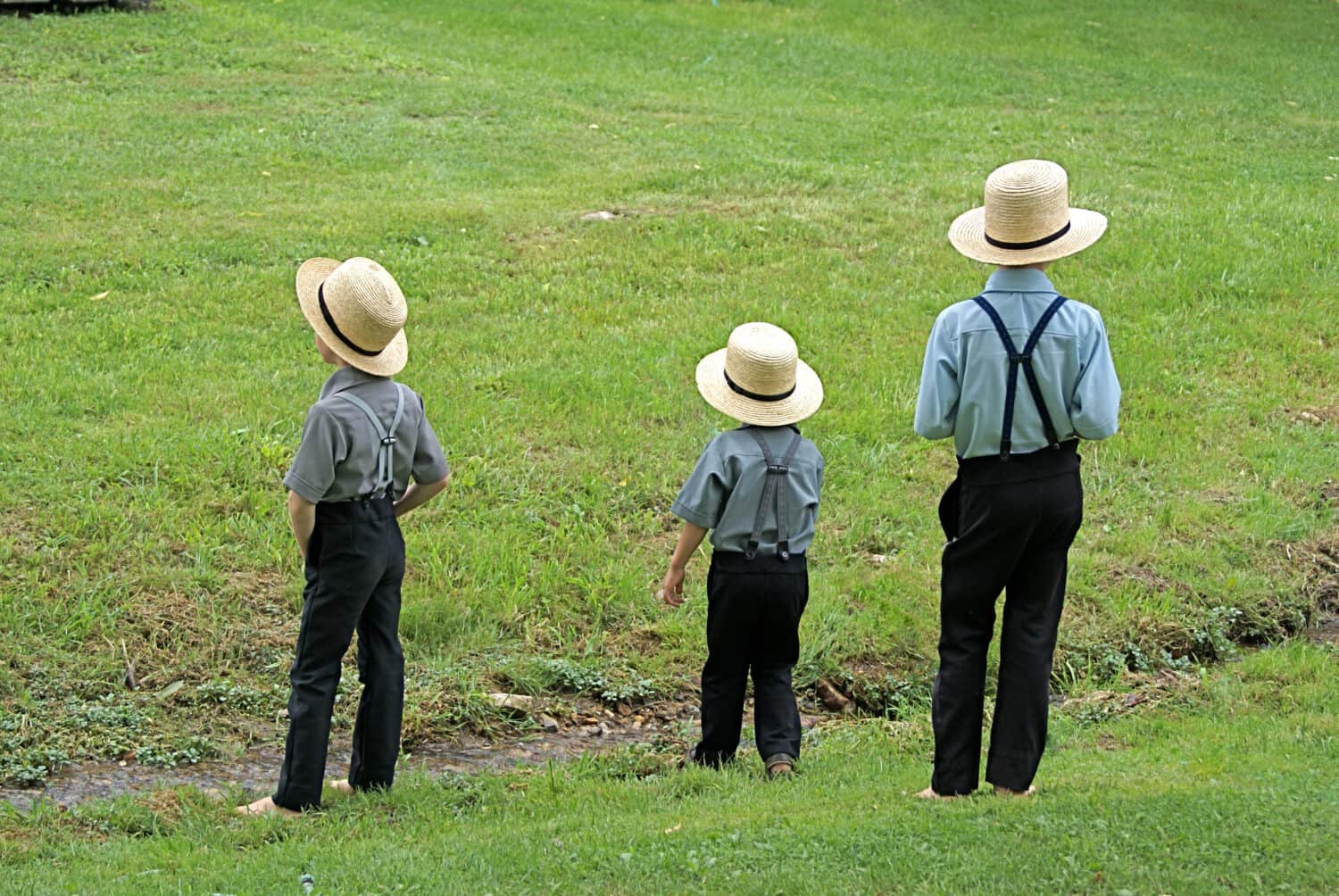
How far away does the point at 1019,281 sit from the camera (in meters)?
4.52

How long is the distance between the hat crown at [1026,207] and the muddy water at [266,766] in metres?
2.54

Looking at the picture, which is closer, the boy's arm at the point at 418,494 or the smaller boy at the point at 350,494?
the smaller boy at the point at 350,494

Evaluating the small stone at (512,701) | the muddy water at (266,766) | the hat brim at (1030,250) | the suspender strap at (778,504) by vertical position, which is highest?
the hat brim at (1030,250)

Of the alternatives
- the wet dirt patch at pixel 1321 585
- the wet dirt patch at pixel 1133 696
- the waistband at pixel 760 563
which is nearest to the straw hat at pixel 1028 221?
the waistband at pixel 760 563

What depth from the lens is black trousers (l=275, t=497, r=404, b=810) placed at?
15.3 ft

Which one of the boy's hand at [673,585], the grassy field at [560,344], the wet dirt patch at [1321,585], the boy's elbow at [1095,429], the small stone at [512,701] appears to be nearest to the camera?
the boy's elbow at [1095,429]

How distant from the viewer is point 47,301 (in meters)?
9.62

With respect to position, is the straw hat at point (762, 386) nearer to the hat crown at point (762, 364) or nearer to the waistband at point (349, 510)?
the hat crown at point (762, 364)

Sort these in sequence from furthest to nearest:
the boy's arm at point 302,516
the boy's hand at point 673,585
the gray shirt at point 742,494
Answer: the boy's hand at point 673,585 → the gray shirt at point 742,494 → the boy's arm at point 302,516

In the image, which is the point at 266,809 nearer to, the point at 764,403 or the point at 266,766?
the point at 266,766

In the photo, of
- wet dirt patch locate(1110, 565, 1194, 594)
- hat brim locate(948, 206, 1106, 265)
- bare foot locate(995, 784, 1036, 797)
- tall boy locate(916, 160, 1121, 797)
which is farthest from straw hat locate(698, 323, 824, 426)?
wet dirt patch locate(1110, 565, 1194, 594)

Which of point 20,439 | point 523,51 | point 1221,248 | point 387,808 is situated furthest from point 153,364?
point 523,51

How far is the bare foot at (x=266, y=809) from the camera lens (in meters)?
4.80

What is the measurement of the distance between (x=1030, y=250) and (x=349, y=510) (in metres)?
2.22
